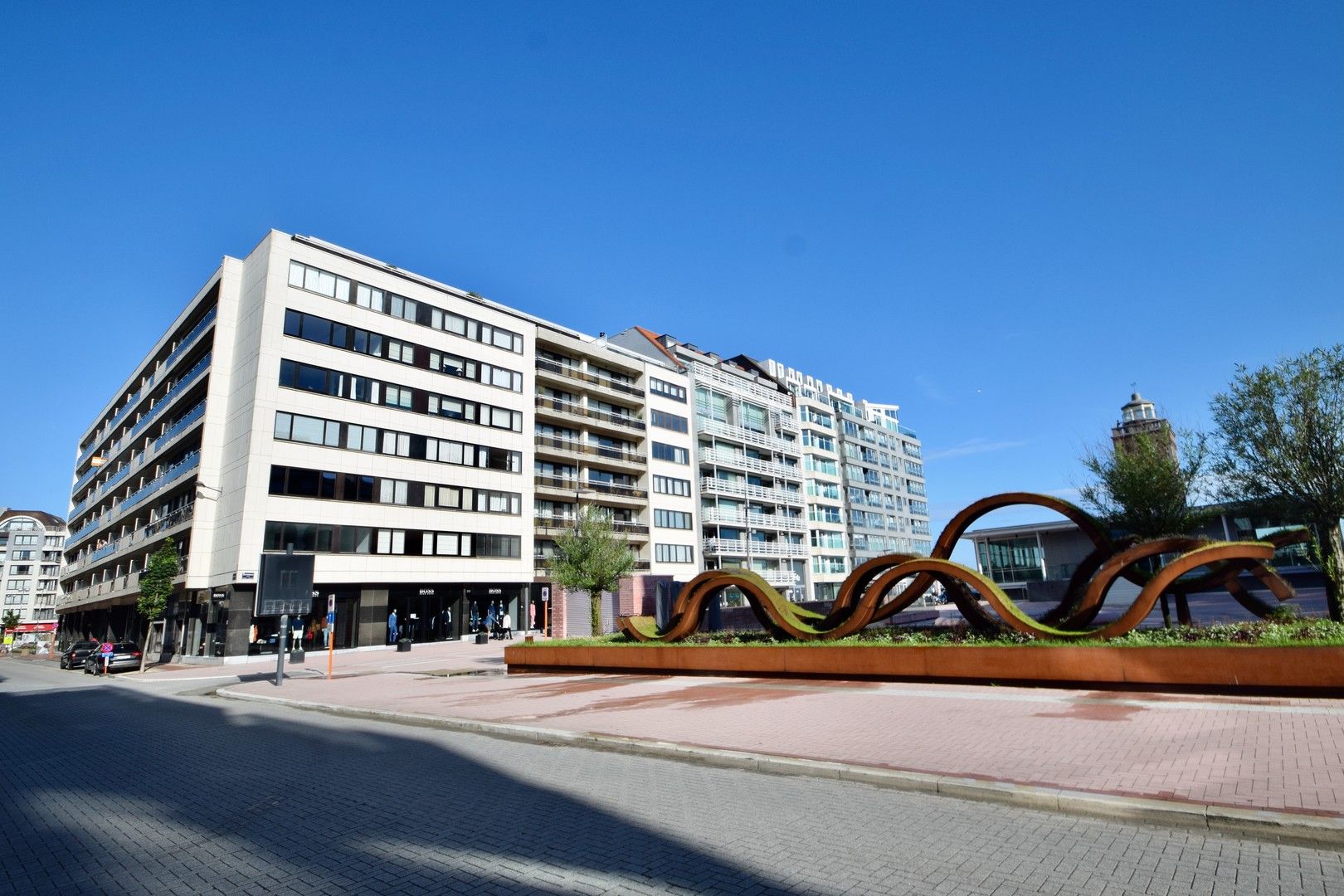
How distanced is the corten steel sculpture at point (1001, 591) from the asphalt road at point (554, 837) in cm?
838

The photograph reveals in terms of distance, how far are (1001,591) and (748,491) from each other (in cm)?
5346

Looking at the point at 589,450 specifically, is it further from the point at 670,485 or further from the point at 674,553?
the point at 674,553

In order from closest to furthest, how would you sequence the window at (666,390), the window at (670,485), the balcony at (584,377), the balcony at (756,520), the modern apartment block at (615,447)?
the modern apartment block at (615,447) < the balcony at (584,377) < the window at (670,485) < the window at (666,390) < the balcony at (756,520)

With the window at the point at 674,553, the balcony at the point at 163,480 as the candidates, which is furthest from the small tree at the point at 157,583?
the window at the point at 674,553

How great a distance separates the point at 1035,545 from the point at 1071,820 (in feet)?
191

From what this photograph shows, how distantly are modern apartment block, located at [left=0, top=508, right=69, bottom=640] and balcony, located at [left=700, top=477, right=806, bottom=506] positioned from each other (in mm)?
132393

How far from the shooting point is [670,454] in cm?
6219

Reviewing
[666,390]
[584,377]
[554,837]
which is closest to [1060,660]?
[554,837]

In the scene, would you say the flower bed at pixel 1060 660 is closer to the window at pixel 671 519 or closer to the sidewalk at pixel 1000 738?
the sidewalk at pixel 1000 738

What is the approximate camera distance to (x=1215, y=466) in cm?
2295

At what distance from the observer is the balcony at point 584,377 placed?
177ft

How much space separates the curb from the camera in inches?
217

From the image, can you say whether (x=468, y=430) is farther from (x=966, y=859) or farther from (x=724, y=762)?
(x=966, y=859)

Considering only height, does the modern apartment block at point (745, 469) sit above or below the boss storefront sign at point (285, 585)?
above
